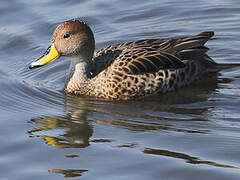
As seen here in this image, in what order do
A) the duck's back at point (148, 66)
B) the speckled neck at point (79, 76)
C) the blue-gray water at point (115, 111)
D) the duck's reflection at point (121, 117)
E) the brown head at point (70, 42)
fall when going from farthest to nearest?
the speckled neck at point (79, 76), the brown head at point (70, 42), the duck's back at point (148, 66), the duck's reflection at point (121, 117), the blue-gray water at point (115, 111)

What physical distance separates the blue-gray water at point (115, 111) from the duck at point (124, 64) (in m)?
0.18

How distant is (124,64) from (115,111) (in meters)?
0.92

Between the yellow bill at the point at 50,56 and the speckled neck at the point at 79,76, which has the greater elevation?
the yellow bill at the point at 50,56

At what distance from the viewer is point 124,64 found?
9844mm

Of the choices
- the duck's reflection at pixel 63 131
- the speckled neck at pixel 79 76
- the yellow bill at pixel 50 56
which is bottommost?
the duck's reflection at pixel 63 131

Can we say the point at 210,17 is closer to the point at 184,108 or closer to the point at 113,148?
the point at 184,108

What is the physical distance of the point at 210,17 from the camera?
1264 cm

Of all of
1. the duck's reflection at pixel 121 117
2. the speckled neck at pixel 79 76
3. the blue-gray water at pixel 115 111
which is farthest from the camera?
the speckled neck at pixel 79 76

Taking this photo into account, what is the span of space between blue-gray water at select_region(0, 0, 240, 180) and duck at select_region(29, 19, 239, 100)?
179 mm

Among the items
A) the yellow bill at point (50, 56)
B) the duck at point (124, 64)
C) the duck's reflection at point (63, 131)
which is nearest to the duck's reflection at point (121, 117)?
the duck's reflection at point (63, 131)

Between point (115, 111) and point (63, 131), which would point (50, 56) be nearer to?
point (115, 111)

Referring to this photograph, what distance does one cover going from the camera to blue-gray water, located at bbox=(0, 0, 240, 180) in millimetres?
7438

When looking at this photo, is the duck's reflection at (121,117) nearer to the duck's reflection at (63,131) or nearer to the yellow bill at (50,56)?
the duck's reflection at (63,131)

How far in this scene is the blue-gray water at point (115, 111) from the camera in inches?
293
